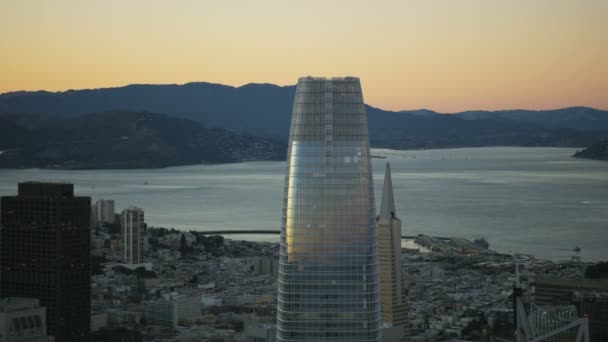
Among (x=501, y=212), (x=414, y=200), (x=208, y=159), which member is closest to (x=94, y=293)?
(x=501, y=212)

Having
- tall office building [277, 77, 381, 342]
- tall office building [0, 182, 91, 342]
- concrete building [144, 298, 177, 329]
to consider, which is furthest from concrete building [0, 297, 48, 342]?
tall office building [277, 77, 381, 342]

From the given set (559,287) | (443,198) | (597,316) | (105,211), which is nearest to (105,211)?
(105,211)

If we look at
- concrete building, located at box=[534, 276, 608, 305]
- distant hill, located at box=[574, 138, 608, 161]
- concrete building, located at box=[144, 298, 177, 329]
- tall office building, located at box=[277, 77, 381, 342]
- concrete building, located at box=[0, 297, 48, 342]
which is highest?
distant hill, located at box=[574, 138, 608, 161]

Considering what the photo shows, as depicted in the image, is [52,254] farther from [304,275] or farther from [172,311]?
[304,275]

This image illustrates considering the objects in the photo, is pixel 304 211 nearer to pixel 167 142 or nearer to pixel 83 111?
pixel 167 142

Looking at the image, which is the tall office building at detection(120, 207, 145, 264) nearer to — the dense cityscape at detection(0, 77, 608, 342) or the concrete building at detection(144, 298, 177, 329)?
the dense cityscape at detection(0, 77, 608, 342)

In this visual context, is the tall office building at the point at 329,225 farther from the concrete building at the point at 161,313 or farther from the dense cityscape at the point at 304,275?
the concrete building at the point at 161,313

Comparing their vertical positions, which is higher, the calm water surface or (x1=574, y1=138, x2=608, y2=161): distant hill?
(x1=574, y1=138, x2=608, y2=161): distant hill

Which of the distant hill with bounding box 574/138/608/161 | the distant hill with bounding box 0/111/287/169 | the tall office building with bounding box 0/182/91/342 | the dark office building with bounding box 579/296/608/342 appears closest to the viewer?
the dark office building with bounding box 579/296/608/342
